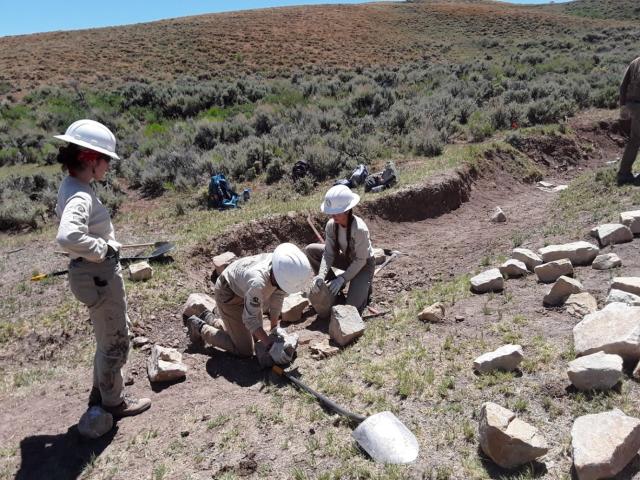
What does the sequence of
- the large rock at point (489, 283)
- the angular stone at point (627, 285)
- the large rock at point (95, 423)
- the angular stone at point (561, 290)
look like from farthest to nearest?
the large rock at point (489, 283) < the angular stone at point (561, 290) < the angular stone at point (627, 285) < the large rock at point (95, 423)

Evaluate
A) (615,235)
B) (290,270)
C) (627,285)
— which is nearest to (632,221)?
(615,235)

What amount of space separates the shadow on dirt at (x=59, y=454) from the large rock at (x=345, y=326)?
7.29ft

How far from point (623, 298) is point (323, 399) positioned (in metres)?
2.72

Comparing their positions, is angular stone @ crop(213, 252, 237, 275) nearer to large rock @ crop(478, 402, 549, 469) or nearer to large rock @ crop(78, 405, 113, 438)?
large rock @ crop(78, 405, 113, 438)

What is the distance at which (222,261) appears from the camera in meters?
7.04

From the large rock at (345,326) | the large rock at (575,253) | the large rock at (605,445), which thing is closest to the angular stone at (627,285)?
the large rock at (575,253)

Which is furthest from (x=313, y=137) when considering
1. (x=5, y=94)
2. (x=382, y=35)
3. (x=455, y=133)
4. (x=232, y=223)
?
(x=382, y=35)

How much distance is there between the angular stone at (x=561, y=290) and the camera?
486 cm

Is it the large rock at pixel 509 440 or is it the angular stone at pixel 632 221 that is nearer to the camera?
the large rock at pixel 509 440

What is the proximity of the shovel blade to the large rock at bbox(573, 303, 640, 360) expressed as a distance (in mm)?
1540

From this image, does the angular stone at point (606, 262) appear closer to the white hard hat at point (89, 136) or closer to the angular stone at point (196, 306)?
the angular stone at point (196, 306)

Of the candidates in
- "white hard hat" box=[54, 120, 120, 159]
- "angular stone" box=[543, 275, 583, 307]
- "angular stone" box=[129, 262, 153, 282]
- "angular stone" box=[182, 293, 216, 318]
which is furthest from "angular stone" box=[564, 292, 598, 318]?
"angular stone" box=[129, 262, 153, 282]

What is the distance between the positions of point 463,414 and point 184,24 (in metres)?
47.3

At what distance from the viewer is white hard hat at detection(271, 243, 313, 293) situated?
14.9ft
